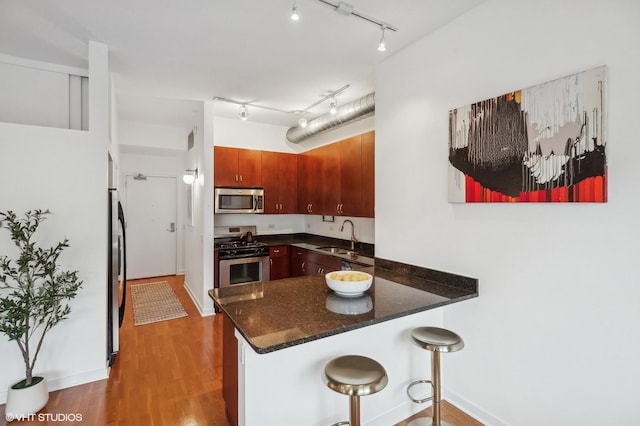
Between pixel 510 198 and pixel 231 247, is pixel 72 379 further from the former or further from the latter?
pixel 510 198

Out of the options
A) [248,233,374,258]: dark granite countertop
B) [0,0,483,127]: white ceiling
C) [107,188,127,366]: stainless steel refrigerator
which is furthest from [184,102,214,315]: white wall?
[107,188,127,366]: stainless steel refrigerator

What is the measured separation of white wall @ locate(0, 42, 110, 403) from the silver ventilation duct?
7.91ft

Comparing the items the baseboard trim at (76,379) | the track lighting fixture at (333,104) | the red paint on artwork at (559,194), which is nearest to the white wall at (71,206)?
the baseboard trim at (76,379)

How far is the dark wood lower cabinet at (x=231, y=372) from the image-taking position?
187 cm

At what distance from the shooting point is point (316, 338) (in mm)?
1426

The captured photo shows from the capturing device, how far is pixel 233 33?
242 centimetres

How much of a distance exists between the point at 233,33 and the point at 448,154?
190cm

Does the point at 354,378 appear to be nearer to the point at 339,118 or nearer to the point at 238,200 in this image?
the point at 339,118

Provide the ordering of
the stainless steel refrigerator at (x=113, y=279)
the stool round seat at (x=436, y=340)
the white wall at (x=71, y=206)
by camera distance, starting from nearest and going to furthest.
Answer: the stool round seat at (x=436, y=340)
the white wall at (x=71, y=206)
the stainless steel refrigerator at (x=113, y=279)

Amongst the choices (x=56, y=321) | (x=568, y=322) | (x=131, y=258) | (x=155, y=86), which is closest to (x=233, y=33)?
(x=155, y=86)

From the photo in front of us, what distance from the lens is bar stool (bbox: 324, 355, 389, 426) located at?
1414 mm

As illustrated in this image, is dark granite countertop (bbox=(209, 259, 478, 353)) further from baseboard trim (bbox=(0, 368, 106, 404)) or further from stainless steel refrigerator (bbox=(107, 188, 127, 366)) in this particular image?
baseboard trim (bbox=(0, 368, 106, 404))

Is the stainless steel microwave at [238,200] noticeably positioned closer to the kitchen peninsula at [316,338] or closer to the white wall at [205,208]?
the white wall at [205,208]

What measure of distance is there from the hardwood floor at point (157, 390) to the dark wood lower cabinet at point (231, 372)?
21 cm
